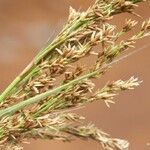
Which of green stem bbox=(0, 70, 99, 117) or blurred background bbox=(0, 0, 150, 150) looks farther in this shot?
blurred background bbox=(0, 0, 150, 150)

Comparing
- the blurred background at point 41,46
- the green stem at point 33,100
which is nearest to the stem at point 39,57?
the green stem at point 33,100

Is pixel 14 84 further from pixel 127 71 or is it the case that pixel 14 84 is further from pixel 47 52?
pixel 127 71

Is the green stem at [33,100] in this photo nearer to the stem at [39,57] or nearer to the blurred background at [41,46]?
the stem at [39,57]

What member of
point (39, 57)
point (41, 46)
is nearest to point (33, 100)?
point (39, 57)

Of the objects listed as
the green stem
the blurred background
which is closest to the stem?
the green stem

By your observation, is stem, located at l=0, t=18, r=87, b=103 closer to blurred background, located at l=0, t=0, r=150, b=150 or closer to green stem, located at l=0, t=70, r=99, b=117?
green stem, located at l=0, t=70, r=99, b=117

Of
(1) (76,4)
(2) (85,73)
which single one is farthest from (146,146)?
(2) (85,73)

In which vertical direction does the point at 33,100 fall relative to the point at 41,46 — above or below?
below

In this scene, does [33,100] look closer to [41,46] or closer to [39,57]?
[39,57]
